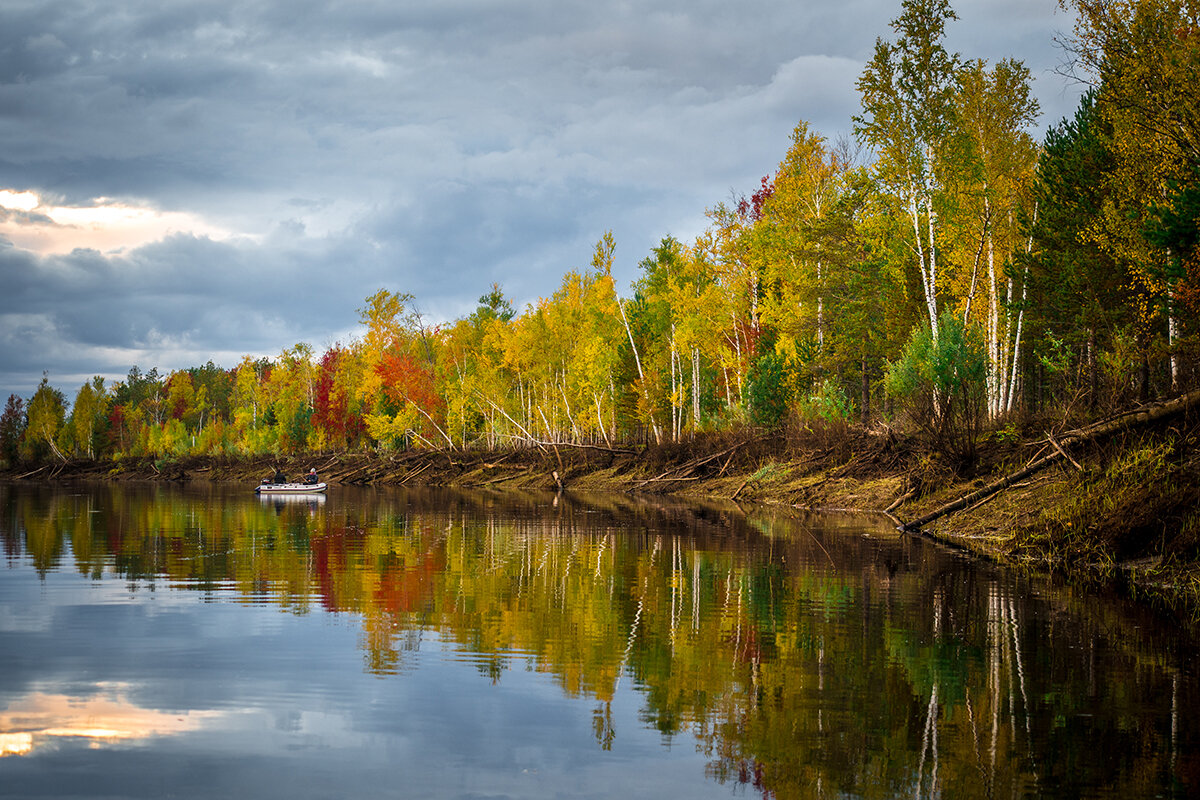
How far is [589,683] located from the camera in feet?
25.1

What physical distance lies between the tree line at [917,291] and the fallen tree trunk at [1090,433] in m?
1.04

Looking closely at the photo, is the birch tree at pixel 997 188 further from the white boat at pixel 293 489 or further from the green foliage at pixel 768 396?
the white boat at pixel 293 489

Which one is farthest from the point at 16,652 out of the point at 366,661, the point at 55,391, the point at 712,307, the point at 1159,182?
the point at 55,391

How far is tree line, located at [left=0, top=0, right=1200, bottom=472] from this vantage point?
64.3ft

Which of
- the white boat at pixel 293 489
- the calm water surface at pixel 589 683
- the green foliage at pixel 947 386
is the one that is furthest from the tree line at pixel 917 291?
the white boat at pixel 293 489

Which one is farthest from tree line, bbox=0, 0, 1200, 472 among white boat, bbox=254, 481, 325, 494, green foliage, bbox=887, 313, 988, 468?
white boat, bbox=254, 481, 325, 494

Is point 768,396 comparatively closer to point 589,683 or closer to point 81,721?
point 589,683

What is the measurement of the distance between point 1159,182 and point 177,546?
854 inches

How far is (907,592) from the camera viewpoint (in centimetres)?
1237

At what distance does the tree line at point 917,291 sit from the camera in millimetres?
19594

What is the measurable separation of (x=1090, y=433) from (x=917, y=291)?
25848mm

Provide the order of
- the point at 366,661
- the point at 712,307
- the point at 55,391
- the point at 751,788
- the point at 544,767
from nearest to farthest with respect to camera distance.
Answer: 1. the point at 751,788
2. the point at 544,767
3. the point at 366,661
4. the point at 712,307
5. the point at 55,391

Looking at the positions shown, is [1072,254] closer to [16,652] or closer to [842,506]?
[842,506]

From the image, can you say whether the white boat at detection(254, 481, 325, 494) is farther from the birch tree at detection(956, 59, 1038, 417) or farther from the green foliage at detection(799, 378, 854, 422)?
the birch tree at detection(956, 59, 1038, 417)
